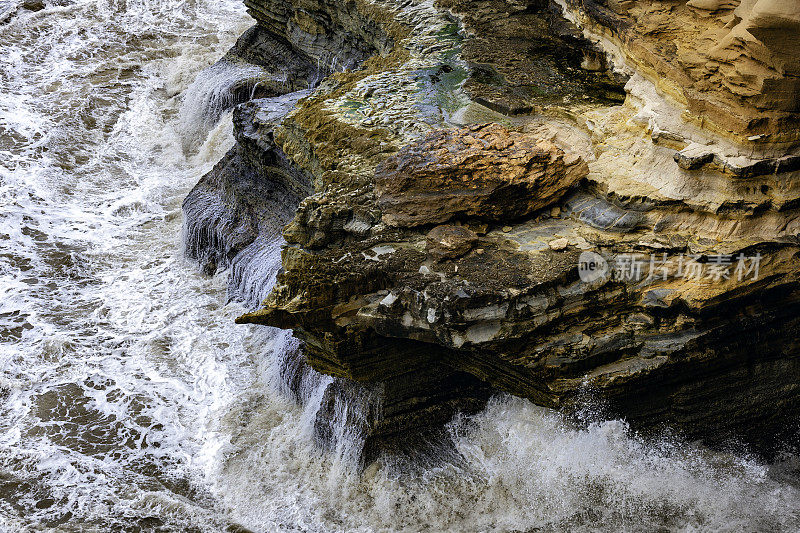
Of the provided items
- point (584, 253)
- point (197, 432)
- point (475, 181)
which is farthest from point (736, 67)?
point (197, 432)

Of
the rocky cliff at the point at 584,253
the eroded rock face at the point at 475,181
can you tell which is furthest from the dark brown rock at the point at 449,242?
the eroded rock face at the point at 475,181

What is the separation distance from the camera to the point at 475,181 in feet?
16.8

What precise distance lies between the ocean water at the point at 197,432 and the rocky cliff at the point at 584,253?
0.32m

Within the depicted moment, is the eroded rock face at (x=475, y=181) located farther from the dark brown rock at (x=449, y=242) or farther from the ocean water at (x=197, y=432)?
the ocean water at (x=197, y=432)

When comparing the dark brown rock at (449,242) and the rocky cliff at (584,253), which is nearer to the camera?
the rocky cliff at (584,253)

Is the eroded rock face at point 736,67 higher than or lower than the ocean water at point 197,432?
higher

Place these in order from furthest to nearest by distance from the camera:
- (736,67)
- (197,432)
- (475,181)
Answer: (197,432) < (475,181) < (736,67)

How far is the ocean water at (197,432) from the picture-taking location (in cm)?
514

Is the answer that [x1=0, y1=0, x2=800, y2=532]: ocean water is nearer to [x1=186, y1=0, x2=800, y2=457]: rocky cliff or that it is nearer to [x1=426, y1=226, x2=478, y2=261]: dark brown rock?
[x1=186, y1=0, x2=800, y2=457]: rocky cliff

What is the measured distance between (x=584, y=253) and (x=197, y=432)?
10.7ft

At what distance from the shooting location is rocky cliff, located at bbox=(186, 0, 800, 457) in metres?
4.80

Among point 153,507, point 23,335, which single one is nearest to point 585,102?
point 153,507

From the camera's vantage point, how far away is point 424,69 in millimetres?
7250

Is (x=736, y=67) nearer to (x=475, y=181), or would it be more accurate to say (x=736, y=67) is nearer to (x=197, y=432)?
(x=475, y=181)
